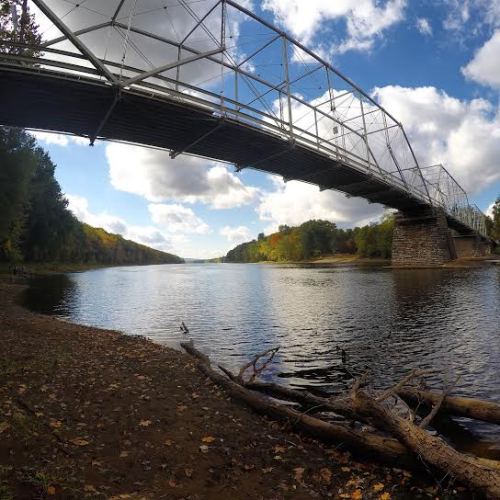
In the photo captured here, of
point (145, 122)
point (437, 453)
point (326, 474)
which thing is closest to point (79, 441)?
point (326, 474)

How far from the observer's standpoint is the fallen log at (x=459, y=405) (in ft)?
24.5

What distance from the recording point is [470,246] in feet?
338

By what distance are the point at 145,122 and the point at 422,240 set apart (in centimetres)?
6223

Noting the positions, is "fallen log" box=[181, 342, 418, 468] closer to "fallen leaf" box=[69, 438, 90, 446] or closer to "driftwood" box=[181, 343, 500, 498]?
"driftwood" box=[181, 343, 500, 498]

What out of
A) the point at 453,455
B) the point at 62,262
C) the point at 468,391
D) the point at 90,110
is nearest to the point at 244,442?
the point at 453,455

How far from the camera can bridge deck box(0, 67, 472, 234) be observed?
2289 centimetres

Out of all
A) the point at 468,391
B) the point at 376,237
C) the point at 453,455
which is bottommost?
the point at 468,391

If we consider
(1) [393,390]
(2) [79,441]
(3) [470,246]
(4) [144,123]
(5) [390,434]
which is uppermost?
(4) [144,123]

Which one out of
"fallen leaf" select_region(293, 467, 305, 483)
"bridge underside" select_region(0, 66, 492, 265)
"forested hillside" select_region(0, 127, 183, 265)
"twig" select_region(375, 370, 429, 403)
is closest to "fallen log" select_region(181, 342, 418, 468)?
"twig" select_region(375, 370, 429, 403)

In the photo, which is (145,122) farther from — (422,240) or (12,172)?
(422,240)

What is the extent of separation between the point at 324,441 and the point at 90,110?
26.4 m

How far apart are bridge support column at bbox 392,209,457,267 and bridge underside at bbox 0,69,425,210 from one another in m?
36.6

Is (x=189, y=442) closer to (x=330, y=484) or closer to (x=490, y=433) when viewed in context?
(x=330, y=484)

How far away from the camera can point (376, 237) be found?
136 m
